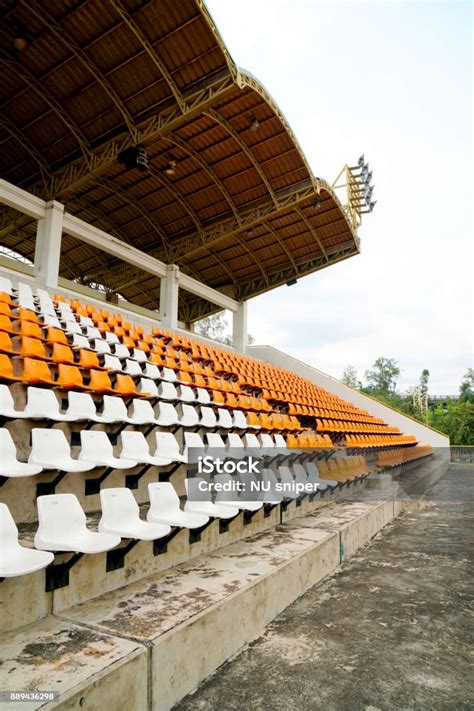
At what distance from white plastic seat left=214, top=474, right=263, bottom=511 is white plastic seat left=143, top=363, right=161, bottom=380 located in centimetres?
234

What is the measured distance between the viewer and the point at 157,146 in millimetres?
12000

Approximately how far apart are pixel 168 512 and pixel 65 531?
0.88 m

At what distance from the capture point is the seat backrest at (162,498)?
3050 millimetres

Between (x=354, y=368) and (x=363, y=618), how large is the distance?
57580 millimetres

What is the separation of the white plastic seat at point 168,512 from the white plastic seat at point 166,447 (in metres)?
0.71

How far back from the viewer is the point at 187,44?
9016mm

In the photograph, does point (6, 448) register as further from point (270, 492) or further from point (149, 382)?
point (149, 382)

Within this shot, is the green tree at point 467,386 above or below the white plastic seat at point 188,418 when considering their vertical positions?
above

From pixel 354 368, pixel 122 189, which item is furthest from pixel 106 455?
pixel 354 368

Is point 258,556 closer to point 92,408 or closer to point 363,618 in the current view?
point 363,618

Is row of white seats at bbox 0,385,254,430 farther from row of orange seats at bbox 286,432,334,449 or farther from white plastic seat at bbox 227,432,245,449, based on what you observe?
A: row of orange seats at bbox 286,432,334,449

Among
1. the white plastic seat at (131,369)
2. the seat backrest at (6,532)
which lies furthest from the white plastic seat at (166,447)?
the seat backrest at (6,532)

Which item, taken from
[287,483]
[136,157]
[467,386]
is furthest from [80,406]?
[467,386]

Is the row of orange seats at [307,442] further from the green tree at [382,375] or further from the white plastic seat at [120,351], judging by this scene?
the green tree at [382,375]
